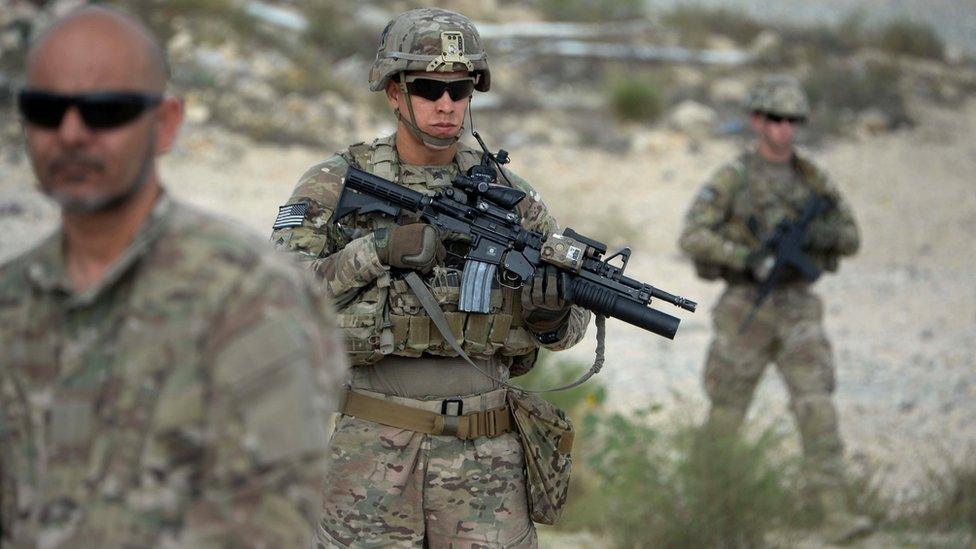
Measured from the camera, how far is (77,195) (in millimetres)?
1840

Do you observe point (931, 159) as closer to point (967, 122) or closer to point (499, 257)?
point (967, 122)

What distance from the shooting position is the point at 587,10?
19.5 metres

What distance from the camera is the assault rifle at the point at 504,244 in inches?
146

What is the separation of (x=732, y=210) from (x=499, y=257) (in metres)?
3.26

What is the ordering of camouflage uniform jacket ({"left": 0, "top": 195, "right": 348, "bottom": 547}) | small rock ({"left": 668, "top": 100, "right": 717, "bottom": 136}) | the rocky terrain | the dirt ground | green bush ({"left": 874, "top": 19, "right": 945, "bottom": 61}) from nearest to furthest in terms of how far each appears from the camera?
camouflage uniform jacket ({"left": 0, "top": 195, "right": 348, "bottom": 547}) → the dirt ground → the rocky terrain → small rock ({"left": 668, "top": 100, "right": 717, "bottom": 136}) → green bush ({"left": 874, "top": 19, "right": 945, "bottom": 61})

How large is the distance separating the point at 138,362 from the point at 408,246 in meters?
1.80

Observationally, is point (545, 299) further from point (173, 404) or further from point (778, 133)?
point (778, 133)

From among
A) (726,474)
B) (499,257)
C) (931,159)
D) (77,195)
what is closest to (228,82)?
(931,159)

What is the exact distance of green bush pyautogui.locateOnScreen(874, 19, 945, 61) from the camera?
2038cm

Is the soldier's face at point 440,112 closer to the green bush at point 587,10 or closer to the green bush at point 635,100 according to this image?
the green bush at point 635,100

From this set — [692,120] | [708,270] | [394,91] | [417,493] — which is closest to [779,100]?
[708,270]

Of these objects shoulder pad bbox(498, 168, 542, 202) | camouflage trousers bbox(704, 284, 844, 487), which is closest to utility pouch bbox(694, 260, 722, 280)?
camouflage trousers bbox(704, 284, 844, 487)

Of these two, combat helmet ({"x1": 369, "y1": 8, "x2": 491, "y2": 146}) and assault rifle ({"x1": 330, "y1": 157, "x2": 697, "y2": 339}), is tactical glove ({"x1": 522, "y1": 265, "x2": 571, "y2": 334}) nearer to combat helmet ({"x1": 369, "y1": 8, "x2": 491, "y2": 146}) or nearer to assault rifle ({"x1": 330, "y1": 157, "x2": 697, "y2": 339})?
assault rifle ({"x1": 330, "y1": 157, "x2": 697, "y2": 339})

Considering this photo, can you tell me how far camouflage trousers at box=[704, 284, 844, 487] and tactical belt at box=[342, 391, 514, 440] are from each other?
2.78 m
